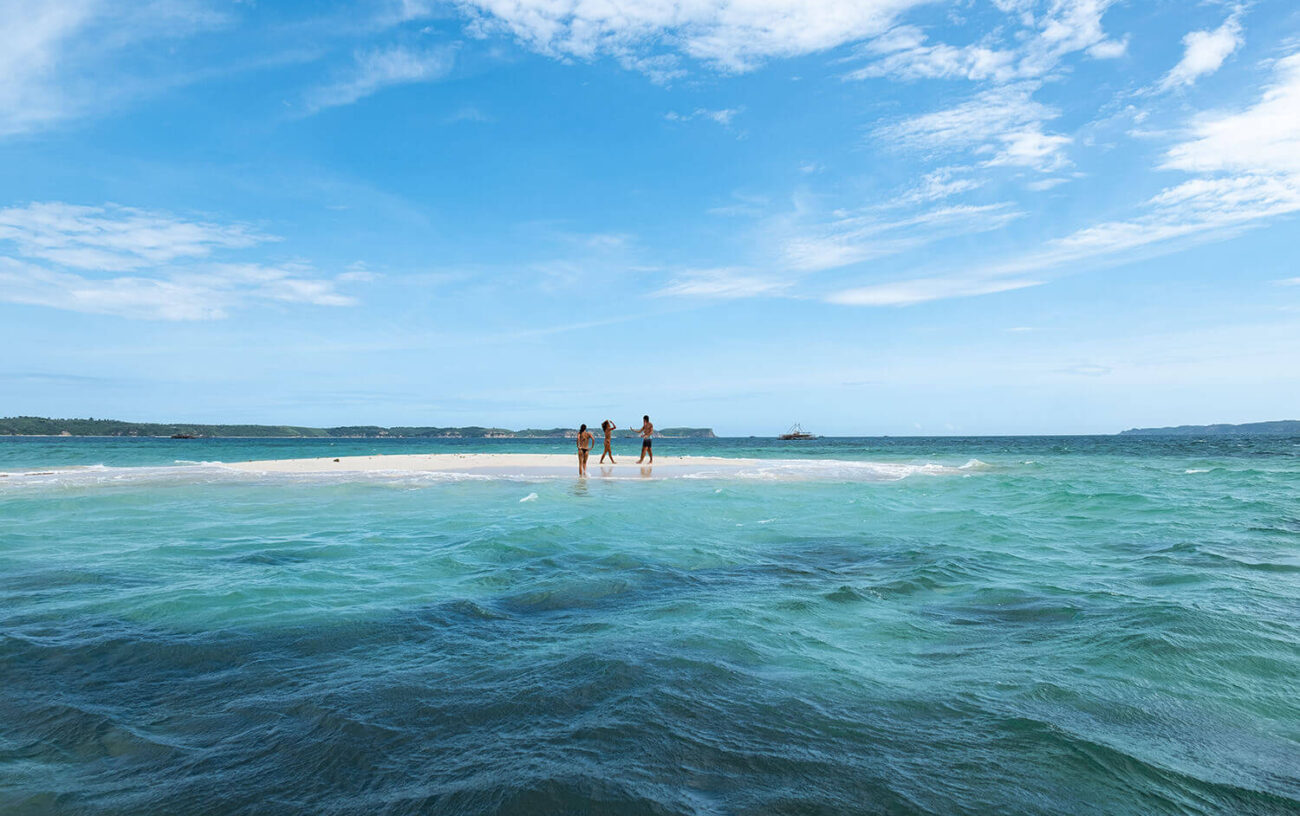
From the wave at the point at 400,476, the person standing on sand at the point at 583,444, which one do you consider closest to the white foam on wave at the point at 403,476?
the wave at the point at 400,476

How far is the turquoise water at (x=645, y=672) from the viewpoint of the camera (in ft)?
14.2

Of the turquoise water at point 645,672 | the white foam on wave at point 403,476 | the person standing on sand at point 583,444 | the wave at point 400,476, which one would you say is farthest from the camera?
the person standing on sand at point 583,444

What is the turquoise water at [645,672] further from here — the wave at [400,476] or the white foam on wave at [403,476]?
the wave at [400,476]

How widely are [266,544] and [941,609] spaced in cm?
1227

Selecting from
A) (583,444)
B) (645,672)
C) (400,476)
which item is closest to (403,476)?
(400,476)

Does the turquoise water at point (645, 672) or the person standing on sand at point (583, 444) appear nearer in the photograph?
the turquoise water at point (645, 672)

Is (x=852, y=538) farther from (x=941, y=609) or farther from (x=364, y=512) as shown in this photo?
(x=364, y=512)

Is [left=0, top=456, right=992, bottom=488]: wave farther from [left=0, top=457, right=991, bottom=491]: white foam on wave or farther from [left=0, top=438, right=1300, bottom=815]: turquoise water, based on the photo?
[left=0, top=438, right=1300, bottom=815]: turquoise water

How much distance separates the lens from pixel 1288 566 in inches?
455

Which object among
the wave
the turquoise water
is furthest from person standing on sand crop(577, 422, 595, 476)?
the turquoise water

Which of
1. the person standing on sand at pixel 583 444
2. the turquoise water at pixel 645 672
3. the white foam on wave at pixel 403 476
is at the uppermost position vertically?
the person standing on sand at pixel 583 444

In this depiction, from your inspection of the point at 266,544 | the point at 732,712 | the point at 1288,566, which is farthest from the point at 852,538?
the point at 266,544

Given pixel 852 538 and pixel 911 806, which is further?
pixel 852 538

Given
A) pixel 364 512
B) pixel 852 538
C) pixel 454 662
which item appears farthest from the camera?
pixel 364 512
